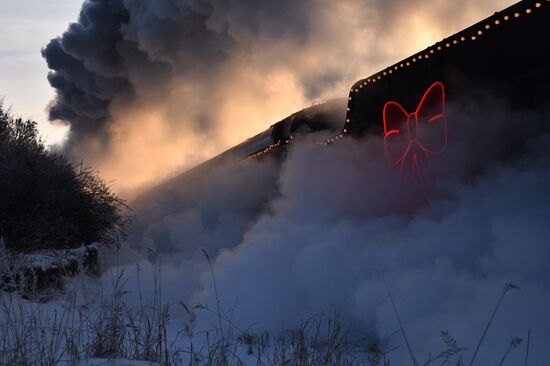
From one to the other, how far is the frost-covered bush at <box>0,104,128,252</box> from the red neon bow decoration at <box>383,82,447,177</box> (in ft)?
16.6

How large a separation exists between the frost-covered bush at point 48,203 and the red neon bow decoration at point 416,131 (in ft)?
16.6

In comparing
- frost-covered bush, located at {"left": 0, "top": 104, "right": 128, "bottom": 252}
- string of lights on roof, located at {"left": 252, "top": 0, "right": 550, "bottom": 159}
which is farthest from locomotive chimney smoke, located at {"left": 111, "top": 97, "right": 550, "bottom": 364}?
frost-covered bush, located at {"left": 0, "top": 104, "right": 128, "bottom": 252}

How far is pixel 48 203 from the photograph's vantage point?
9.80 m

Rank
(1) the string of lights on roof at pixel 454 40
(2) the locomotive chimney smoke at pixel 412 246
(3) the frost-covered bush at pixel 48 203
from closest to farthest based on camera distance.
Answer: (2) the locomotive chimney smoke at pixel 412 246
(1) the string of lights on roof at pixel 454 40
(3) the frost-covered bush at pixel 48 203

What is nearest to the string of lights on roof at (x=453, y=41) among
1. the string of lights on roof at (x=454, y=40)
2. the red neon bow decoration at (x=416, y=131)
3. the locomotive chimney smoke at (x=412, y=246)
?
the string of lights on roof at (x=454, y=40)

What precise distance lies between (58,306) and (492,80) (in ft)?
16.1

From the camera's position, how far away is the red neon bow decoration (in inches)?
234

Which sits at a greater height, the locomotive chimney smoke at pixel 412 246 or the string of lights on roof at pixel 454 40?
the string of lights on roof at pixel 454 40

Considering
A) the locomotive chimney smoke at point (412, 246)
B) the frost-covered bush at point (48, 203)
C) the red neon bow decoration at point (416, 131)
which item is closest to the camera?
the locomotive chimney smoke at point (412, 246)

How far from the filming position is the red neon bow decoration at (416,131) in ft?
19.5

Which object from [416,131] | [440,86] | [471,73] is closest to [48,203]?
[416,131]

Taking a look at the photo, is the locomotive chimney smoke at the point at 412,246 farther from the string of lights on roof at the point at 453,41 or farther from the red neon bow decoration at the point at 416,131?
the string of lights on roof at the point at 453,41

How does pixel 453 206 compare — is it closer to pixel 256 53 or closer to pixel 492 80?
pixel 492 80

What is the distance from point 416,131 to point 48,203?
613 cm
